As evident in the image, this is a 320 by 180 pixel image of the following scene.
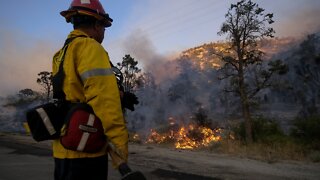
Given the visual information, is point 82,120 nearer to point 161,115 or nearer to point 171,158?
point 171,158

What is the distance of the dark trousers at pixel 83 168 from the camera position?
2496mm

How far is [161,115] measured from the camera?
137 feet

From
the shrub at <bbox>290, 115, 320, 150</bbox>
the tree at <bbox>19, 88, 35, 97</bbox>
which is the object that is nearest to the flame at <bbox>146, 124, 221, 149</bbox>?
the shrub at <bbox>290, 115, 320, 150</bbox>

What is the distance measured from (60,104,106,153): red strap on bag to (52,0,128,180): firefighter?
3.0 inches

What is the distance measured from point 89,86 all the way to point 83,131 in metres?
0.31

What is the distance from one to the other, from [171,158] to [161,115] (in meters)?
30.2

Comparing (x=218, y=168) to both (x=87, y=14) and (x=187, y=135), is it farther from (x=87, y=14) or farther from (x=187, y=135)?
(x=187, y=135)

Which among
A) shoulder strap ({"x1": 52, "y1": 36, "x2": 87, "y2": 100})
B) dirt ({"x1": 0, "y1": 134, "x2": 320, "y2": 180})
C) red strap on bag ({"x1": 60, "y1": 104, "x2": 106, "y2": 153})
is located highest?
shoulder strap ({"x1": 52, "y1": 36, "x2": 87, "y2": 100})

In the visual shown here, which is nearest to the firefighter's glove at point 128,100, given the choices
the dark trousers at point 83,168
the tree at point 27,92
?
the dark trousers at point 83,168

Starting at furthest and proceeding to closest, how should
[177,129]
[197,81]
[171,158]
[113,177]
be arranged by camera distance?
1. [197,81]
2. [177,129]
3. [171,158]
4. [113,177]

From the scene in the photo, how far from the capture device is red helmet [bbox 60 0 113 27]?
2.78 meters

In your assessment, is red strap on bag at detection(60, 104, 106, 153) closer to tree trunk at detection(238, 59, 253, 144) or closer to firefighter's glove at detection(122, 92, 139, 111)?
firefighter's glove at detection(122, 92, 139, 111)

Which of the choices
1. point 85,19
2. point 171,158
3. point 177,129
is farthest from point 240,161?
point 177,129

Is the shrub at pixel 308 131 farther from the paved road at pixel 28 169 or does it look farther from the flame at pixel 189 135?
the paved road at pixel 28 169
